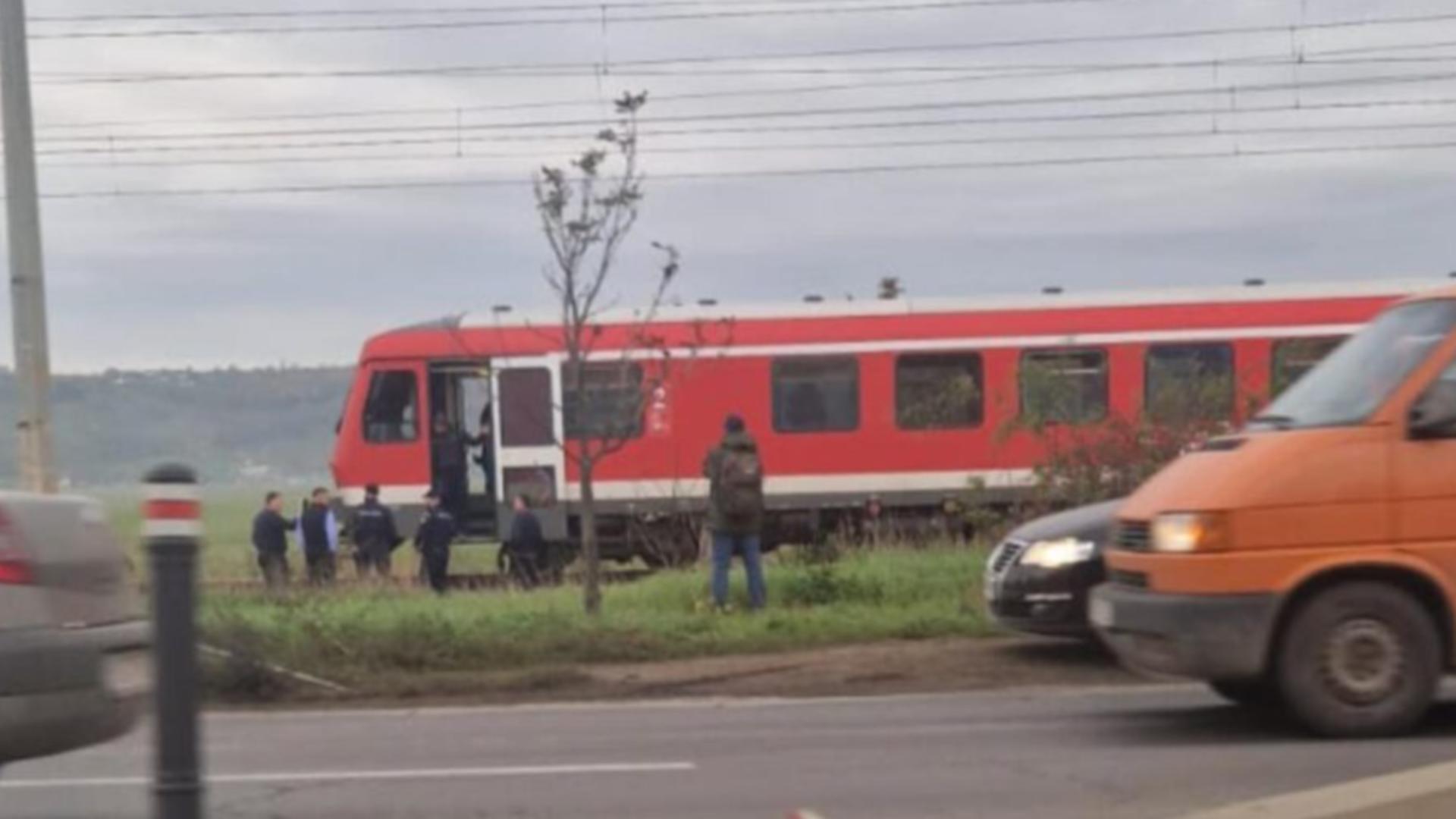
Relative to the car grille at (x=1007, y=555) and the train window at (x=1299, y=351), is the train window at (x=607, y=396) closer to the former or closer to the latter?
the train window at (x=1299, y=351)

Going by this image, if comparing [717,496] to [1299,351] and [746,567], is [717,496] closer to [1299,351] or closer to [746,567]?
[746,567]

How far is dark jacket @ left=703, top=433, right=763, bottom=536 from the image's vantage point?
54.6ft

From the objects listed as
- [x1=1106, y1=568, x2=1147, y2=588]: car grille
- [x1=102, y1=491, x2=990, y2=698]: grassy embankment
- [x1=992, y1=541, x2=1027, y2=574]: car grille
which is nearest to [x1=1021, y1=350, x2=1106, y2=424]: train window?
[x1=102, y1=491, x2=990, y2=698]: grassy embankment

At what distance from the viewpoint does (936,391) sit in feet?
85.0

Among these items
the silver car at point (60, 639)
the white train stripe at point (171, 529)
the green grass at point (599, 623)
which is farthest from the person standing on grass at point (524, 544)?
the white train stripe at point (171, 529)

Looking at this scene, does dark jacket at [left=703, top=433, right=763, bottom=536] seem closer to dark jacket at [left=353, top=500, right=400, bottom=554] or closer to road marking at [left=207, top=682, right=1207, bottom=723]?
road marking at [left=207, top=682, right=1207, bottom=723]

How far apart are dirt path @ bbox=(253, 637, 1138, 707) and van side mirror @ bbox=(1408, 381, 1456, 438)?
361 centimetres

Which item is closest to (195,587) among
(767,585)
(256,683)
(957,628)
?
(256,683)

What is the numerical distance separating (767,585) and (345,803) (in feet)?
28.3

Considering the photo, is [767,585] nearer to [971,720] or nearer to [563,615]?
[563,615]

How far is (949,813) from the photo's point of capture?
8242mm

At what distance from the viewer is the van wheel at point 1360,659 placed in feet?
31.3

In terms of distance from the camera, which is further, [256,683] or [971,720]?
[256,683]

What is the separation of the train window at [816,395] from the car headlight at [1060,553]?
1340 cm
